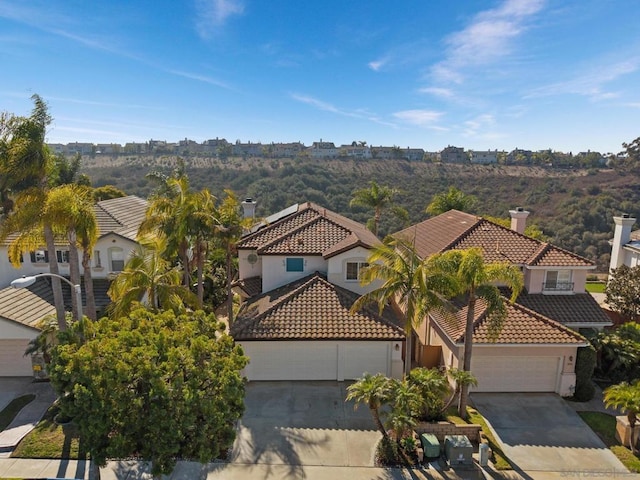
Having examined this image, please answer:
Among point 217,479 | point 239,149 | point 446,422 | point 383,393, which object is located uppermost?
point 239,149

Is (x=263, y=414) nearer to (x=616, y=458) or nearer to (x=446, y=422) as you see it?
(x=446, y=422)

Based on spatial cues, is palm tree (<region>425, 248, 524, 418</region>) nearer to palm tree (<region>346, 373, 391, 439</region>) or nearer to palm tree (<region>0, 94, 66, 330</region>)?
palm tree (<region>346, 373, 391, 439</region>)

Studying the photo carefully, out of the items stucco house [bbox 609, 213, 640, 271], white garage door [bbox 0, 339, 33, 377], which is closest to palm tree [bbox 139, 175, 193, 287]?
white garage door [bbox 0, 339, 33, 377]

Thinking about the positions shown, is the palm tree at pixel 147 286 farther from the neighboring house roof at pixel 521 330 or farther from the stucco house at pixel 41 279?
the neighboring house roof at pixel 521 330

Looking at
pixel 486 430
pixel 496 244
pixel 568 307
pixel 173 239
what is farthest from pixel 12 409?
pixel 568 307

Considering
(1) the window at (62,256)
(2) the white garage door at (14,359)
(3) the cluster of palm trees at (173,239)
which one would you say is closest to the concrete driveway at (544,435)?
(3) the cluster of palm trees at (173,239)

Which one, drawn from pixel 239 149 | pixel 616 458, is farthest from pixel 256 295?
pixel 239 149
